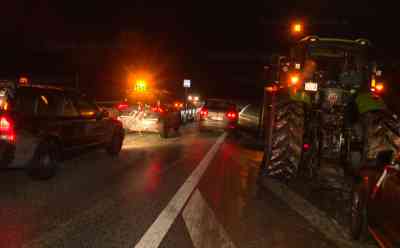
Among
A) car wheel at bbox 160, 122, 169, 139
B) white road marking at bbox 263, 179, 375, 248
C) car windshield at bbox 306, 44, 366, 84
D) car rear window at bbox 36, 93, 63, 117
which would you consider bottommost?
white road marking at bbox 263, 179, 375, 248

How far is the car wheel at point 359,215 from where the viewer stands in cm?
594

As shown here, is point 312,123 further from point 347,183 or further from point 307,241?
point 307,241

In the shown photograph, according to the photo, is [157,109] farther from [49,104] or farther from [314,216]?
[314,216]

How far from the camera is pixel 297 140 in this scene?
988 cm

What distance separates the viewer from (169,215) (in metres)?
7.15

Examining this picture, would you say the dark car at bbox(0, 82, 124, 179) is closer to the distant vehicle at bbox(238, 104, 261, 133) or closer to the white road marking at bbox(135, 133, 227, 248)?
the white road marking at bbox(135, 133, 227, 248)

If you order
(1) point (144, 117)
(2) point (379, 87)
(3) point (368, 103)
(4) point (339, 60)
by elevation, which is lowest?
(1) point (144, 117)

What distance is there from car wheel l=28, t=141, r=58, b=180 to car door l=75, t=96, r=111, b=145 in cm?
175

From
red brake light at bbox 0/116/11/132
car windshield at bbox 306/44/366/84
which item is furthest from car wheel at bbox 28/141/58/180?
car windshield at bbox 306/44/366/84

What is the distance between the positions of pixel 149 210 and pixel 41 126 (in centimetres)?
350

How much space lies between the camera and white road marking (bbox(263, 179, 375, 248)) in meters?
6.24

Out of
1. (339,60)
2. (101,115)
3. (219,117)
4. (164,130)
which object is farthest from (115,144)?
(219,117)

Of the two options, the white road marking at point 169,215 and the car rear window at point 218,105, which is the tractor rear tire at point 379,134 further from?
the car rear window at point 218,105

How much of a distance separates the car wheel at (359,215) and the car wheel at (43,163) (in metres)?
6.01
